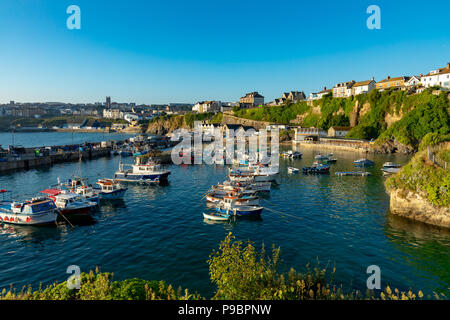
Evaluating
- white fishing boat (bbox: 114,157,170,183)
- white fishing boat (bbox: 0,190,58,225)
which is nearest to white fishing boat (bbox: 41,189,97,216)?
white fishing boat (bbox: 0,190,58,225)

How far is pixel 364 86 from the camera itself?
5610 inches

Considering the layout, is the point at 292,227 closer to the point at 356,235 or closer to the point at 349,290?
the point at 356,235

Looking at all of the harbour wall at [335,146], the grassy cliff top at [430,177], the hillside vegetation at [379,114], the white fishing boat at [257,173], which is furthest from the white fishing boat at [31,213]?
the harbour wall at [335,146]

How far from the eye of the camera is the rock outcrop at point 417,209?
3209cm

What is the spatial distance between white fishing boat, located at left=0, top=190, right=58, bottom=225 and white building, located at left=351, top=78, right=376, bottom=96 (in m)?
150

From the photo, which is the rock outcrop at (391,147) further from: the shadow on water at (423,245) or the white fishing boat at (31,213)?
the white fishing boat at (31,213)

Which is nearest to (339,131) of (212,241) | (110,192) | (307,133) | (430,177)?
(307,133)

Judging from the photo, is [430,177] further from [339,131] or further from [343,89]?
[343,89]

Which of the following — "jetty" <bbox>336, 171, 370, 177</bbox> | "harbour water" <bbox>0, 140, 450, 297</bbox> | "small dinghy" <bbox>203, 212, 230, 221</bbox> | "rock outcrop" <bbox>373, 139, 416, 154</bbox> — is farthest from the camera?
"rock outcrop" <bbox>373, 139, 416, 154</bbox>

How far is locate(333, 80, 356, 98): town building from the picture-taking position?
154 m

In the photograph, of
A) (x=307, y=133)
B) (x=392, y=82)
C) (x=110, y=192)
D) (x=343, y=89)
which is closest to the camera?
(x=110, y=192)

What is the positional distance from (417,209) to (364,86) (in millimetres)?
127431

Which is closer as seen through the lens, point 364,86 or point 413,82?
point 413,82

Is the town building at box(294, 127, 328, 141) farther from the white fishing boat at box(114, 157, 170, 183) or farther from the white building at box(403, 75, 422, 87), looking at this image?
the white fishing boat at box(114, 157, 170, 183)
